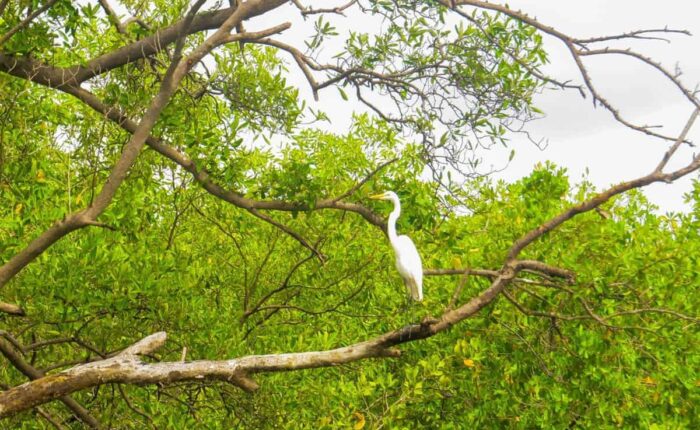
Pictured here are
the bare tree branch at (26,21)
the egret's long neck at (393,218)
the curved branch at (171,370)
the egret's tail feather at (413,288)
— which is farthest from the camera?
the egret's tail feather at (413,288)

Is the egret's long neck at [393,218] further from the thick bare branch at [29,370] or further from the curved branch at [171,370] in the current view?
the thick bare branch at [29,370]

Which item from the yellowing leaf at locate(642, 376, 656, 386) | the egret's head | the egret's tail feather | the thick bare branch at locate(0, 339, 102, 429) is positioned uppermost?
the egret's head

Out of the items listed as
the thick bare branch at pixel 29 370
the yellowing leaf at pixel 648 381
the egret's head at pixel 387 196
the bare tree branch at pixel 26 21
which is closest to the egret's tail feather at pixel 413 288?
the egret's head at pixel 387 196

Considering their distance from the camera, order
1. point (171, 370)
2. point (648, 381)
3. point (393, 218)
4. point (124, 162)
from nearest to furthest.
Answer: point (171, 370), point (124, 162), point (393, 218), point (648, 381)

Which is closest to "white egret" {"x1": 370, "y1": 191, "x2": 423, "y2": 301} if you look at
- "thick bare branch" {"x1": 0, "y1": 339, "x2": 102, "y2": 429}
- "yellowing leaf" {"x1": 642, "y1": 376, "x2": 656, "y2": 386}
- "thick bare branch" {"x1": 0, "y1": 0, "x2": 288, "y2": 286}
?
"thick bare branch" {"x1": 0, "y1": 0, "x2": 288, "y2": 286}

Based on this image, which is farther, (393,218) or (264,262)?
(264,262)

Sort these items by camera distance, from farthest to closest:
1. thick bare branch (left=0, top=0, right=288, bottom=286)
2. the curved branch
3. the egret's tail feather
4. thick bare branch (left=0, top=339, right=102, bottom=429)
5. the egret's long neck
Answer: the egret's tail feather
the egret's long neck
thick bare branch (left=0, top=339, right=102, bottom=429)
thick bare branch (left=0, top=0, right=288, bottom=286)
the curved branch

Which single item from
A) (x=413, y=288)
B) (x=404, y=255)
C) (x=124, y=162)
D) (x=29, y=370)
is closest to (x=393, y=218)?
(x=404, y=255)

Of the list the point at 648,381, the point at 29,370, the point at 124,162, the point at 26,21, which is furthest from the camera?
the point at 648,381

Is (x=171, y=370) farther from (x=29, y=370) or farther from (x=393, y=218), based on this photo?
(x=393, y=218)

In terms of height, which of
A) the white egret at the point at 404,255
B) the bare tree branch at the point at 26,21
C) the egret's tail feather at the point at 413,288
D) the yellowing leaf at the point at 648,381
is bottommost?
the yellowing leaf at the point at 648,381

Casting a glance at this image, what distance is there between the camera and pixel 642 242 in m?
12.1

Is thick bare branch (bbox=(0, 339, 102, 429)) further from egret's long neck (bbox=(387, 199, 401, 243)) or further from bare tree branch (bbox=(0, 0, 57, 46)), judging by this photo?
egret's long neck (bbox=(387, 199, 401, 243))

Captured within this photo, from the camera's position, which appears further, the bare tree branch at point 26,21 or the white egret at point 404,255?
the white egret at point 404,255
